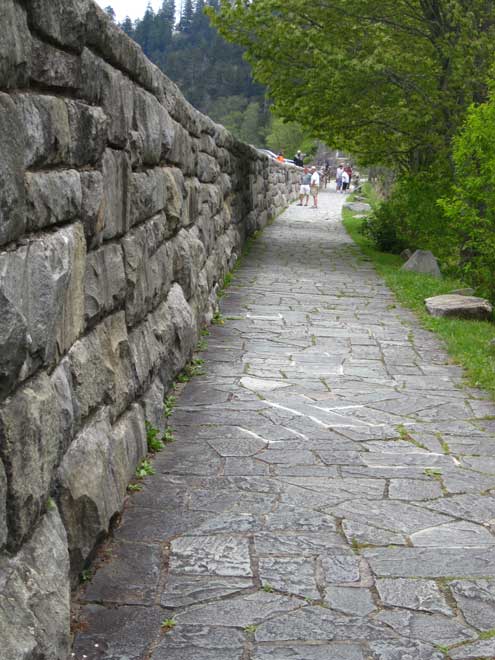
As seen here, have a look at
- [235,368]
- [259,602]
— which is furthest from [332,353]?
[259,602]

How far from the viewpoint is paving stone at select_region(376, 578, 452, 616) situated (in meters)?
3.24

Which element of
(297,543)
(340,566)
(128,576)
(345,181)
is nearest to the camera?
(128,576)

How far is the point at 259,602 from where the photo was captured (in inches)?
128

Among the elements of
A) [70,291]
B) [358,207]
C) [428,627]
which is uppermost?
[70,291]

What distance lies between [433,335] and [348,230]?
13899 millimetres

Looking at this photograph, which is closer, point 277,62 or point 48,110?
point 48,110

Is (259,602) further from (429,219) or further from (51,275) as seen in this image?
(429,219)

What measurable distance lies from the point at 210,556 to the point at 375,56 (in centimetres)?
1161

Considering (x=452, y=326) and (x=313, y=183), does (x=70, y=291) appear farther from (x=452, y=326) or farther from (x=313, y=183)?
(x=313, y=183)

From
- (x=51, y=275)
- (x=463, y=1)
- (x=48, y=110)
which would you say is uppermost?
(x=463, y=1)

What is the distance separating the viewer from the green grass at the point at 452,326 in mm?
7031

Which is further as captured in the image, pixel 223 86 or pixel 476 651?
pixel 223 86

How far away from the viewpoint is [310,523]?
4008 mm

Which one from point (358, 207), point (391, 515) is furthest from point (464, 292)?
point (358, 207)
